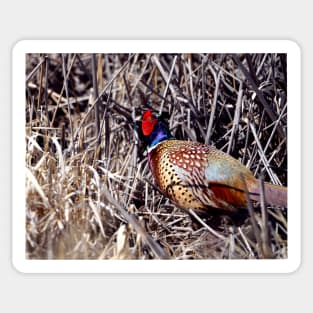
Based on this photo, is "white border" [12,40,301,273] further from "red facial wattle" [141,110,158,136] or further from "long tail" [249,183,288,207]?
"red facial wattle" [141,110,158,136]

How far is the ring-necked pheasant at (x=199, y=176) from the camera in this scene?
2.17 m

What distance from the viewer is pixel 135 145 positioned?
2.27m

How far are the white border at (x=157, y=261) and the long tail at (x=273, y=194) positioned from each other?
2 centimetres

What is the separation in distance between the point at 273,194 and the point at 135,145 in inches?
16.2

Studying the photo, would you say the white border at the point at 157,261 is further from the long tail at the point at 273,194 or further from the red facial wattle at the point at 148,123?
the red facial wattle at the point at 148,123

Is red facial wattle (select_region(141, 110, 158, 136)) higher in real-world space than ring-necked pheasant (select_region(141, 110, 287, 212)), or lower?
higher

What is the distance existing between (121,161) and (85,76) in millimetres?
276

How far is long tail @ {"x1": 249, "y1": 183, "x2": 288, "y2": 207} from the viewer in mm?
2158

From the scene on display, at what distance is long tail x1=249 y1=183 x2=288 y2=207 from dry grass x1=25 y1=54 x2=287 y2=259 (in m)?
0.02

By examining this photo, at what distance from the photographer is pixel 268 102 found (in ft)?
7.28

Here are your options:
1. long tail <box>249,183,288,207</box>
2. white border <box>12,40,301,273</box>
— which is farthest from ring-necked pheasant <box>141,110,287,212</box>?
white border <box>12,40,301,273</box>

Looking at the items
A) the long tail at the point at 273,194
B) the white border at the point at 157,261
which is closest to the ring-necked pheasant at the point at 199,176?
the long tail at the point at 273,194
